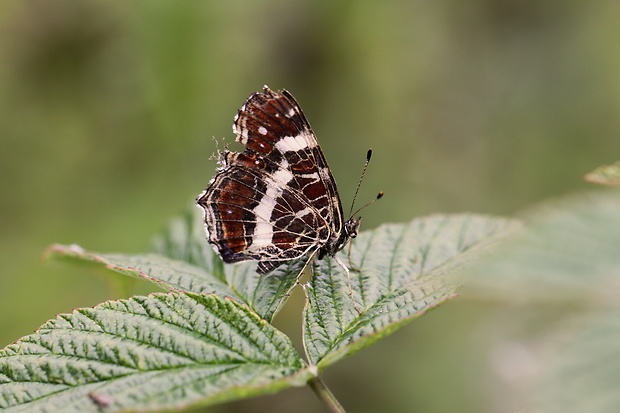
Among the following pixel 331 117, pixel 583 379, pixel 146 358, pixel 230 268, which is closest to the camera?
pixel 583 379

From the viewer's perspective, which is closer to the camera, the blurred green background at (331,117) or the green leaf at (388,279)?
the green leaf at (388,279)

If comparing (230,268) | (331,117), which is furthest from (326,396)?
(331,117)

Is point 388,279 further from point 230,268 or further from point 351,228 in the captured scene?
point 230,268

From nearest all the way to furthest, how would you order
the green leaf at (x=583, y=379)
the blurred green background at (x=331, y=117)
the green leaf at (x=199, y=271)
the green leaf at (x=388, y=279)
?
the green leaf at (x=583, y=379) → the green leaf at (x=388, y=279) → the green leaf at (x=199, y=271) → the blurred green background at (x=331, y=117)

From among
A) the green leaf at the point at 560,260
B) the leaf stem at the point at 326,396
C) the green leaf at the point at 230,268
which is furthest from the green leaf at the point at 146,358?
the green leaf at the point at 560,260

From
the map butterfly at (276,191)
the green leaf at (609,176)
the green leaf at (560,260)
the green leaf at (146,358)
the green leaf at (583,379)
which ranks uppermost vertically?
the map butterfly at (276,191)

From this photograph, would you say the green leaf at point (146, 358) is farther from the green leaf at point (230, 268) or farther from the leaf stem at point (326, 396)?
the green leaf at point (230, 268)

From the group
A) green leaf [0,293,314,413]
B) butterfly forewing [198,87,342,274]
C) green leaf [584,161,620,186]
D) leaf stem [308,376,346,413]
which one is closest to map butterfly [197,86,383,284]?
butterfly forewing [198,87,342,274]
